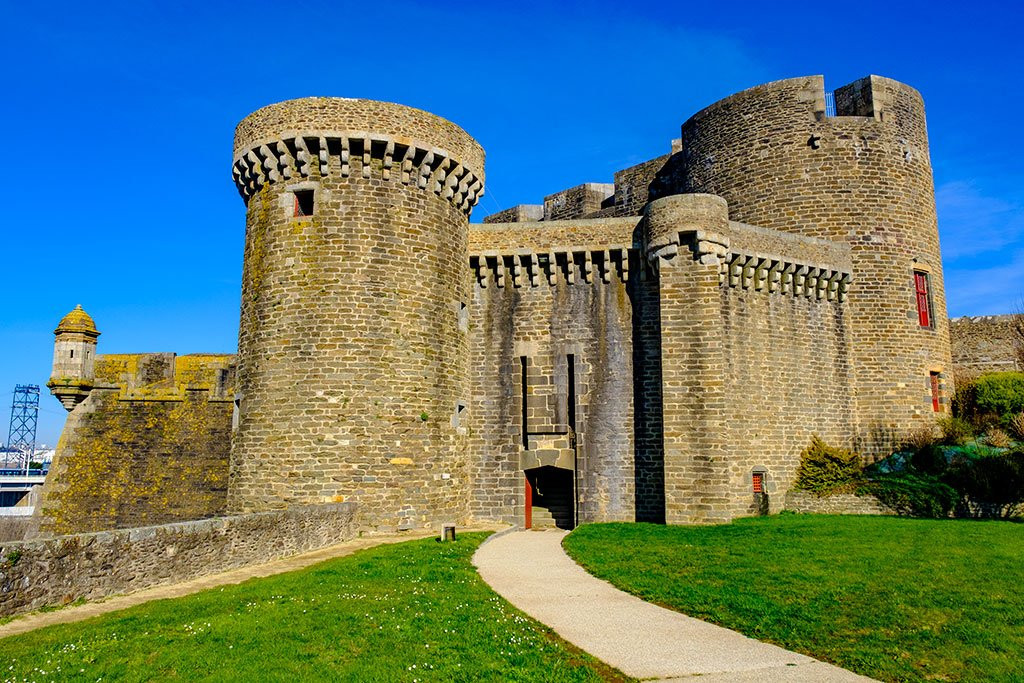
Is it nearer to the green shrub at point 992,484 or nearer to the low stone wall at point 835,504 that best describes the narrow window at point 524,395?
the low stone wall at point 835,504

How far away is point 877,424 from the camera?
2150 centimetres

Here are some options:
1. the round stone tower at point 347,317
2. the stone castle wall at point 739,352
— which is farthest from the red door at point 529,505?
the stone castle wall at point 739,352

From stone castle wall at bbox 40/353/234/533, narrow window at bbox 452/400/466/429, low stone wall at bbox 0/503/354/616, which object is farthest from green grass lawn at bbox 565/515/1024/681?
stone castle wall at bbox 40/353/234/533

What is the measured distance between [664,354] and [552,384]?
3.31 meters

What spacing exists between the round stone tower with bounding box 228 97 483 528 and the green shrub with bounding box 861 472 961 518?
11.1 m

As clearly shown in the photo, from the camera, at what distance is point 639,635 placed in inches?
314

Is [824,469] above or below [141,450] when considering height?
below

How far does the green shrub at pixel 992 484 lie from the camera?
688 inches

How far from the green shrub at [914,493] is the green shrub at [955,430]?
208 cm

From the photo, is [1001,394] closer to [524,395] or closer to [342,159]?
[524,395]

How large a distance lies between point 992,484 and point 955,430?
3370mm

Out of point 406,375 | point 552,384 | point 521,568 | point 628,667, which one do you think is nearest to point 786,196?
point 552,384

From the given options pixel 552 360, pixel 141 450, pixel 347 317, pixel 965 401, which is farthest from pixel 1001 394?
pixel 141 450

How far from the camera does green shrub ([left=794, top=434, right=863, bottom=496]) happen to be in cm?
2038
